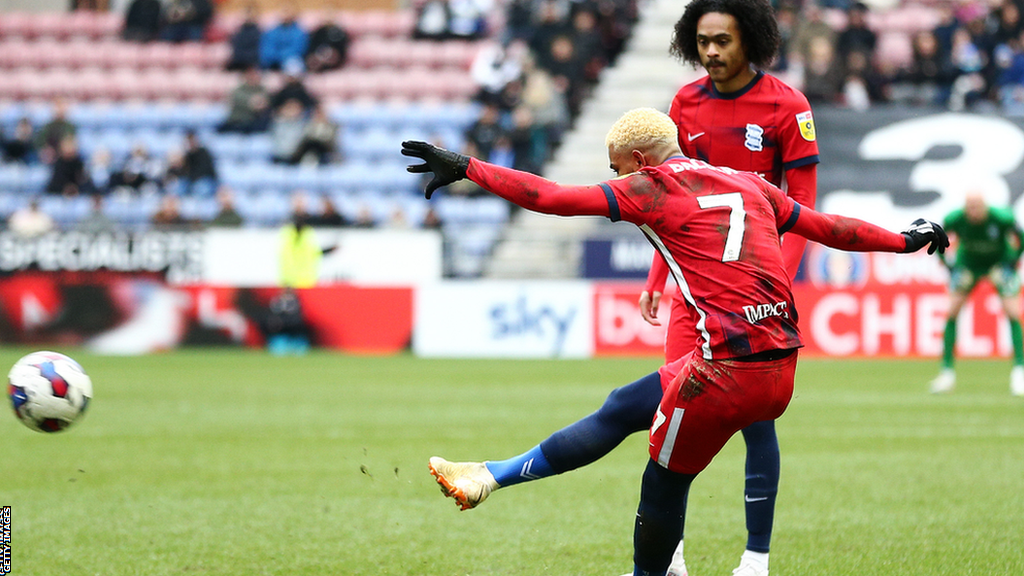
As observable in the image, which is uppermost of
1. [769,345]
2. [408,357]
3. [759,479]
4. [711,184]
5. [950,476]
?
[711,184]

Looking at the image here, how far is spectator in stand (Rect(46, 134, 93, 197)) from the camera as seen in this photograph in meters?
23.0

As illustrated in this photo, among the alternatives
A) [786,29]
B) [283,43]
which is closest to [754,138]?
[786,29]

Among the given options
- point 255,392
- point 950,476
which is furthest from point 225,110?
point 950,476

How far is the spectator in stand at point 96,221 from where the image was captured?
65.3ft

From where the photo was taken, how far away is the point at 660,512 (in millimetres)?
4484

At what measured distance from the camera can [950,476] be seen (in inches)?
316

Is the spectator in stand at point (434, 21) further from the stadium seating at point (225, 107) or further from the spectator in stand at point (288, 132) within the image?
the spectator in stand at point (288, 132)

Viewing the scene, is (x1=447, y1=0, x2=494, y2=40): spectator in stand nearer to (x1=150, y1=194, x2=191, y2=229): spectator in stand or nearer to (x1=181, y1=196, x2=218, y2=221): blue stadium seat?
(x1=181, y1=196, x2=218, y2=221): blue stadium seat

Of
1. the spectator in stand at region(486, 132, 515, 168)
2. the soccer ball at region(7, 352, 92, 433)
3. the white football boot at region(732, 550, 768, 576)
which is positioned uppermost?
the spectator in stand at region(486, 132, 515, 168)

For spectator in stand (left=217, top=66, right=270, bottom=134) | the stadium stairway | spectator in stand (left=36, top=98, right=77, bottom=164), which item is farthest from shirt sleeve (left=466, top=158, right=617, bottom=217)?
spectator in stand (left=36, top=98, right=77, bottom=164)

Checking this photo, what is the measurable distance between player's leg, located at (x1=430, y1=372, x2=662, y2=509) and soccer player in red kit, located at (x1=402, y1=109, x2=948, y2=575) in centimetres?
40

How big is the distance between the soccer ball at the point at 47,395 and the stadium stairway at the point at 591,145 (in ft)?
43.5

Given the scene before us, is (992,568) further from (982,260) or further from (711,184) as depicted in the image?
(982,260)

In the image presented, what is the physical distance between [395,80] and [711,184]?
2106 centimetres
